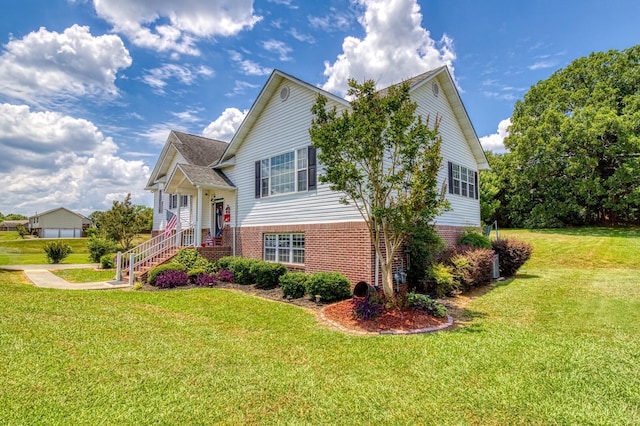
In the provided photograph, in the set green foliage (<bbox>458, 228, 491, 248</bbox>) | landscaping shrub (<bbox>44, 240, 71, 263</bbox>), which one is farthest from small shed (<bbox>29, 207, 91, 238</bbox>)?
green foliage (<bbox>458, 228, 491, 248</bbox>)

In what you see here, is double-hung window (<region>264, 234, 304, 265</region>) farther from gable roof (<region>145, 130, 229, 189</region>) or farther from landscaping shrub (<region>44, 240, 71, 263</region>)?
landscaping shrub (<region>44, 240, 71, 263</region>)

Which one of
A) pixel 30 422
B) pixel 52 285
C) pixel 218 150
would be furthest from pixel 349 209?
pixel 218 150

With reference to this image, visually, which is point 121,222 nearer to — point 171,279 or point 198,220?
point 198,220

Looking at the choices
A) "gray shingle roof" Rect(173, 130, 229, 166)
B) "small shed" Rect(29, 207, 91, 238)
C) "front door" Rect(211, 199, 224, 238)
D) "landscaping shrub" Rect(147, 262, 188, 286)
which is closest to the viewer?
"landscaping shrub" Rect(147, 262, 188, 286)

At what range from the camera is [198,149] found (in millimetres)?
21109

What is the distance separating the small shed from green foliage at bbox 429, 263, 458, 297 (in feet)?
251

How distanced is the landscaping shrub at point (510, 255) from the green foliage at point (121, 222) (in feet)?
68.5

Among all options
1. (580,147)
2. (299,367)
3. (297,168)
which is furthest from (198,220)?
(580,147)

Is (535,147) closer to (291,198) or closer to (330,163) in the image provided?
(291,198)

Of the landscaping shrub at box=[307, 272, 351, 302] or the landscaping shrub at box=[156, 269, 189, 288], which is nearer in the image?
the landscaping shrub at box=[307, 272, 351, 302]

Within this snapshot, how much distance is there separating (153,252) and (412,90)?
43.9ft

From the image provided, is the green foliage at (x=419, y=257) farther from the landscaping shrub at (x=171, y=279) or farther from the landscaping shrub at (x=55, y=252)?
the landscaping shrub at (x=55, y=252)

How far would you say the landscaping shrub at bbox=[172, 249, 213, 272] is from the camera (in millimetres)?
14952

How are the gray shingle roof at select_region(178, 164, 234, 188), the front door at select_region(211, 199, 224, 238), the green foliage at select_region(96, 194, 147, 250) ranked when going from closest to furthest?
the gray shingle roof at select_region(178, 164, 234, 188)
the front door at select_region(211, 199, 224, 238)
the green foliage at select_region(96, 194, 147, 250)
